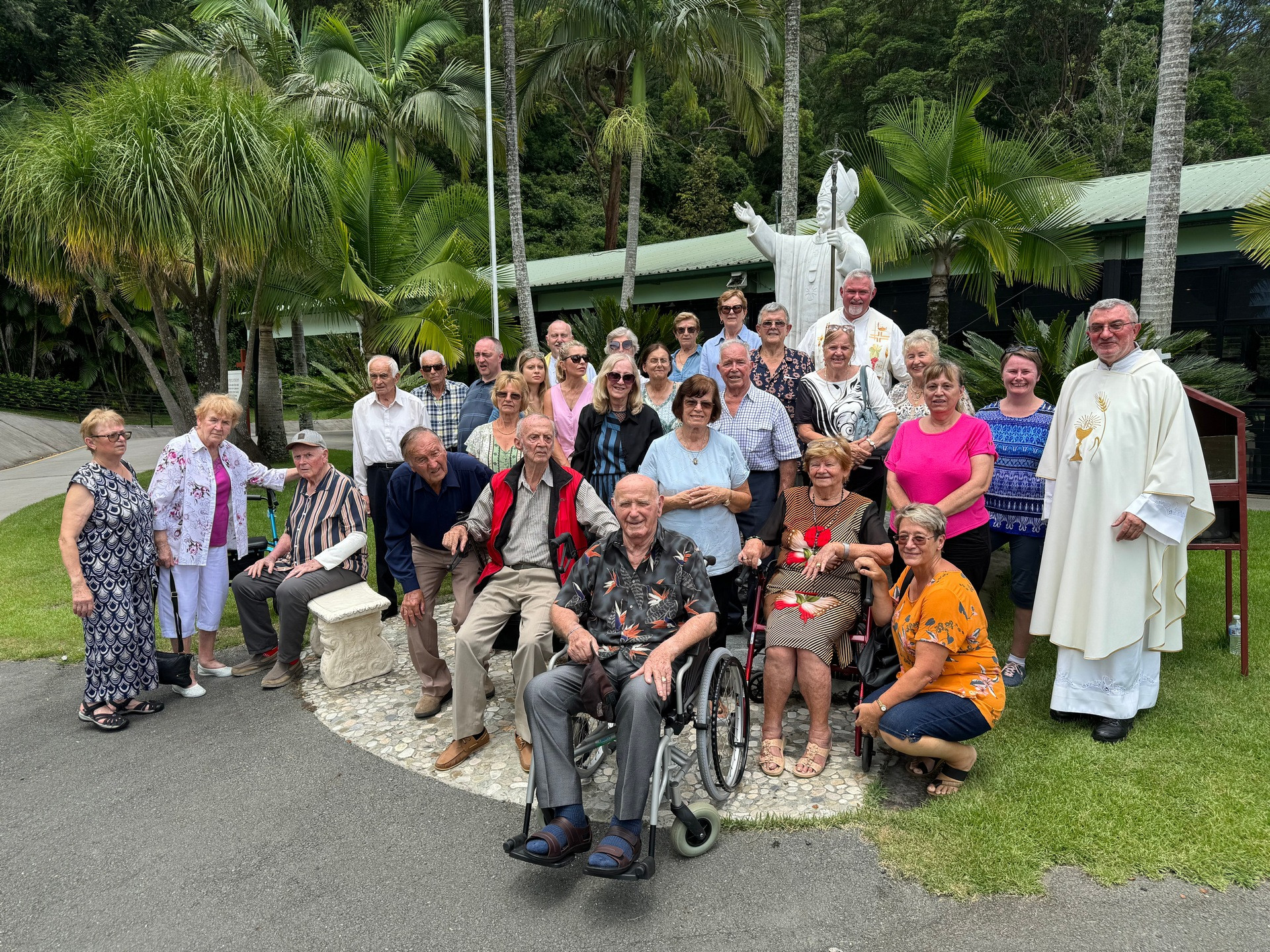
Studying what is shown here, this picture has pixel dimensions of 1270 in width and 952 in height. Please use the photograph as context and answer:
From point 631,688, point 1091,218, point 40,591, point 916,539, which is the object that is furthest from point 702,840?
point 1091,218

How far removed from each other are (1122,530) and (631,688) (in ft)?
8.67

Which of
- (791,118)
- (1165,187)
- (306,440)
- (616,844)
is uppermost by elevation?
(791,118)

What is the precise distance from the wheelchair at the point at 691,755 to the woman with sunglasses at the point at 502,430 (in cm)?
165

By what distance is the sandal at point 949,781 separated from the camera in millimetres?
3797

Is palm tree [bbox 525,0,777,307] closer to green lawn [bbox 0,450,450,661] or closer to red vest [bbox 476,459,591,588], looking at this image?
green lawn [bbox 0,450,450,661]

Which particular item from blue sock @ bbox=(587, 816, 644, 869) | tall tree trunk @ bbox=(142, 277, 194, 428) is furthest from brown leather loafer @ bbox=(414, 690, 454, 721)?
tall tree trunk @ bbox=(142, 277, 194, 428)

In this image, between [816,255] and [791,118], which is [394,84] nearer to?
[791,118]

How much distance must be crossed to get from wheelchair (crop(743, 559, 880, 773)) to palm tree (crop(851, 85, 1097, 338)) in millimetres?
7045

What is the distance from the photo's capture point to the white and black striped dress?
13.4 feet

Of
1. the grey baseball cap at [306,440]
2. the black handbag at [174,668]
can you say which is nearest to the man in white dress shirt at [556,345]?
the grey baseball cap at [306,440]

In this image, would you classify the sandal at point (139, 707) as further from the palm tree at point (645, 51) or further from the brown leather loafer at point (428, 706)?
the palm tree at point (645, 51)

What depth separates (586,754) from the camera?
352 centimetres

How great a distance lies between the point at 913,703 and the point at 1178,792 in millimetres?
1211

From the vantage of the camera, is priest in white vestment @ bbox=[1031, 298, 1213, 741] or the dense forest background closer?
priest in white vestment @ bbox=[1031, 298, 1213, 741]
